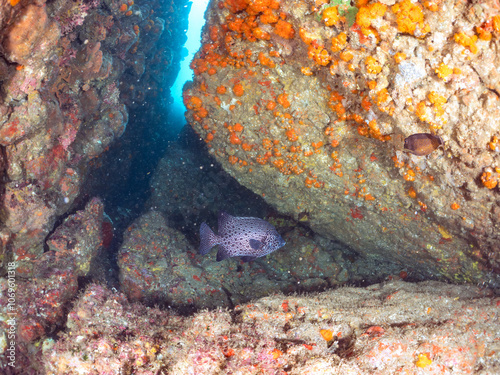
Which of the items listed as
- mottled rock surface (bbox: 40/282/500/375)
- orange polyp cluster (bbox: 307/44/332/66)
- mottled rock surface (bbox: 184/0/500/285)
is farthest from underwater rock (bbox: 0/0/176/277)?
orange polyp cluster (bbox: 307/44/332/66)

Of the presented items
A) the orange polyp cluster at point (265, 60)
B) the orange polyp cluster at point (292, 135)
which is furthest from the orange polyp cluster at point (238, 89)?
the orange polyp cluster at point (292, 135)

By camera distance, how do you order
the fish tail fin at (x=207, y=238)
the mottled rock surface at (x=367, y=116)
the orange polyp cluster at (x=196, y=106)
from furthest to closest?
the orange polyp cluster at (x=196, y=106)
the fish tail fin at (x=207, y=238)
the mottled rock surface at (x=367, y=116)

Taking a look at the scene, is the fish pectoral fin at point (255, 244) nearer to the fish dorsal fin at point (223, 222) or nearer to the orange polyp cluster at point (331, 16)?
the fish dorsal fin at point (223, 222)

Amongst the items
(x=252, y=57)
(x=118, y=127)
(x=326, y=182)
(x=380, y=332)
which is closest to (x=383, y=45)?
(x=252, y=57)

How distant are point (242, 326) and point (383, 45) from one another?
3677 millimetres

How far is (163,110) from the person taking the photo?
11.9 metres

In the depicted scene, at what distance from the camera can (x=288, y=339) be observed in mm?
3131

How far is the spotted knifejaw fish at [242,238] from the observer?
5.09 m

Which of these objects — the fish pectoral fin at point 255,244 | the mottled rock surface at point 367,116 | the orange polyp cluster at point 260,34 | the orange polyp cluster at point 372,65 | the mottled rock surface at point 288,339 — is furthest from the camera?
the fish pectoral fin at point 255,244

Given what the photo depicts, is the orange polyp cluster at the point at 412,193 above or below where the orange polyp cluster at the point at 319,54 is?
below

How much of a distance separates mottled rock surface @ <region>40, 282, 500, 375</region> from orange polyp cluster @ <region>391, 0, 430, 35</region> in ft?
10.8

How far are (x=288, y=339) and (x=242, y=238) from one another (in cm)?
220

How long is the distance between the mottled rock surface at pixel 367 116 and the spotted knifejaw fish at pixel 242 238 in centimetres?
107

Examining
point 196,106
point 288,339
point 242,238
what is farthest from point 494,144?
point 196,106
